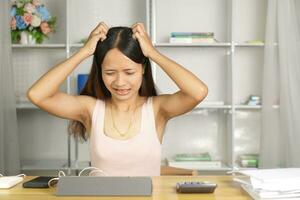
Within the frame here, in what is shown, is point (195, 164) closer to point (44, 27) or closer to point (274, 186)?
point (44, 27)

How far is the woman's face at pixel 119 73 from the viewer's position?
5.07 feet

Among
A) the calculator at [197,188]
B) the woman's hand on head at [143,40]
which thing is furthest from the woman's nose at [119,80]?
the calculator at [197,188]

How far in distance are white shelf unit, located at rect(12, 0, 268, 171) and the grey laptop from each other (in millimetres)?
2129

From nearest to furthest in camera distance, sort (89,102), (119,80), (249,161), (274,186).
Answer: (274,186) → (119,80) → (89,102) → (249,161)

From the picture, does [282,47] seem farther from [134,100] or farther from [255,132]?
[134,100]

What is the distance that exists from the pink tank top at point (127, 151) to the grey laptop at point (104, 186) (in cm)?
38

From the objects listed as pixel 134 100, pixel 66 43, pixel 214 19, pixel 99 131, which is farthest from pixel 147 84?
pixel 214 19

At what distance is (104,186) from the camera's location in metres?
1.12

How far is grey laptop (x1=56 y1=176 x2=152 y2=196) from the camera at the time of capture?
110cm

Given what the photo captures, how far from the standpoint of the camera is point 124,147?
155 cm

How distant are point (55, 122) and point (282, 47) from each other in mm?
1780

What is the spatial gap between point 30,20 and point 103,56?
165 centimetres

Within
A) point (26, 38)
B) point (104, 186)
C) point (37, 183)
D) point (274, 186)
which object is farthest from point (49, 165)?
point (274, 186)

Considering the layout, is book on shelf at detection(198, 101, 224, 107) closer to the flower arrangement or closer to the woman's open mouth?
the flower arrangement
